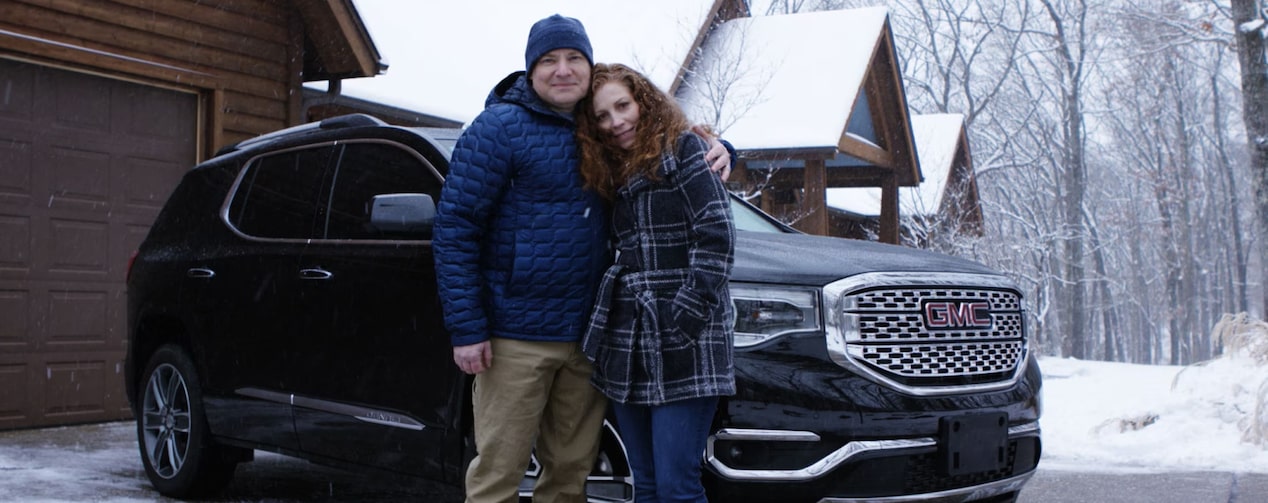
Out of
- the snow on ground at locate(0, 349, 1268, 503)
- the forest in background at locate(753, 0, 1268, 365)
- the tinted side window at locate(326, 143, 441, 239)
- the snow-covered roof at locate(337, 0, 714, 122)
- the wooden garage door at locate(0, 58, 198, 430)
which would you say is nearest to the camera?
the tinted side window at locate(326, 143, 441, 239)

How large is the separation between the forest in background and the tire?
57.3ft

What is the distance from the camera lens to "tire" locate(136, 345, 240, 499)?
5328 mm

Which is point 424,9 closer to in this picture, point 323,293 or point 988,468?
point 323,293

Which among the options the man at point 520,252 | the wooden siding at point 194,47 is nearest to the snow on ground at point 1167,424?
the man at point 520,252

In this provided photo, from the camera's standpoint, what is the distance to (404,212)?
4.06 meters

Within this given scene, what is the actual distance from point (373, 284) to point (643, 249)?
1.39m

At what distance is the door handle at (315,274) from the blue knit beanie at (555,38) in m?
1.47

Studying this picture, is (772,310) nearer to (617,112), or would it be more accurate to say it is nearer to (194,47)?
(617,112)

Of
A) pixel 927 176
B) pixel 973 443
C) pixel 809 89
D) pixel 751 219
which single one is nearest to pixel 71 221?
pixel 751 219

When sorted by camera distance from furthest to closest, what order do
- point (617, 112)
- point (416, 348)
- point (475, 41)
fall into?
point (475, 41), point (416, 348), point (617, 112)

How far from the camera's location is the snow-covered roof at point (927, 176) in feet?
73.1

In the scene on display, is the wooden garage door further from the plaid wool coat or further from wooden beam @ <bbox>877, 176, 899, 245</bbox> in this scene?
wooden beam @ <bbox>877, 176, 899, 245</bbox>

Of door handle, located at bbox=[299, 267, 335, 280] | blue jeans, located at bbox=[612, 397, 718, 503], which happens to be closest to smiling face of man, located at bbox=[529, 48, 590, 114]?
blue jeans, located at bbox=[612, 397, 718, 503]

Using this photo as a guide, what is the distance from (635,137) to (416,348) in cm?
124
